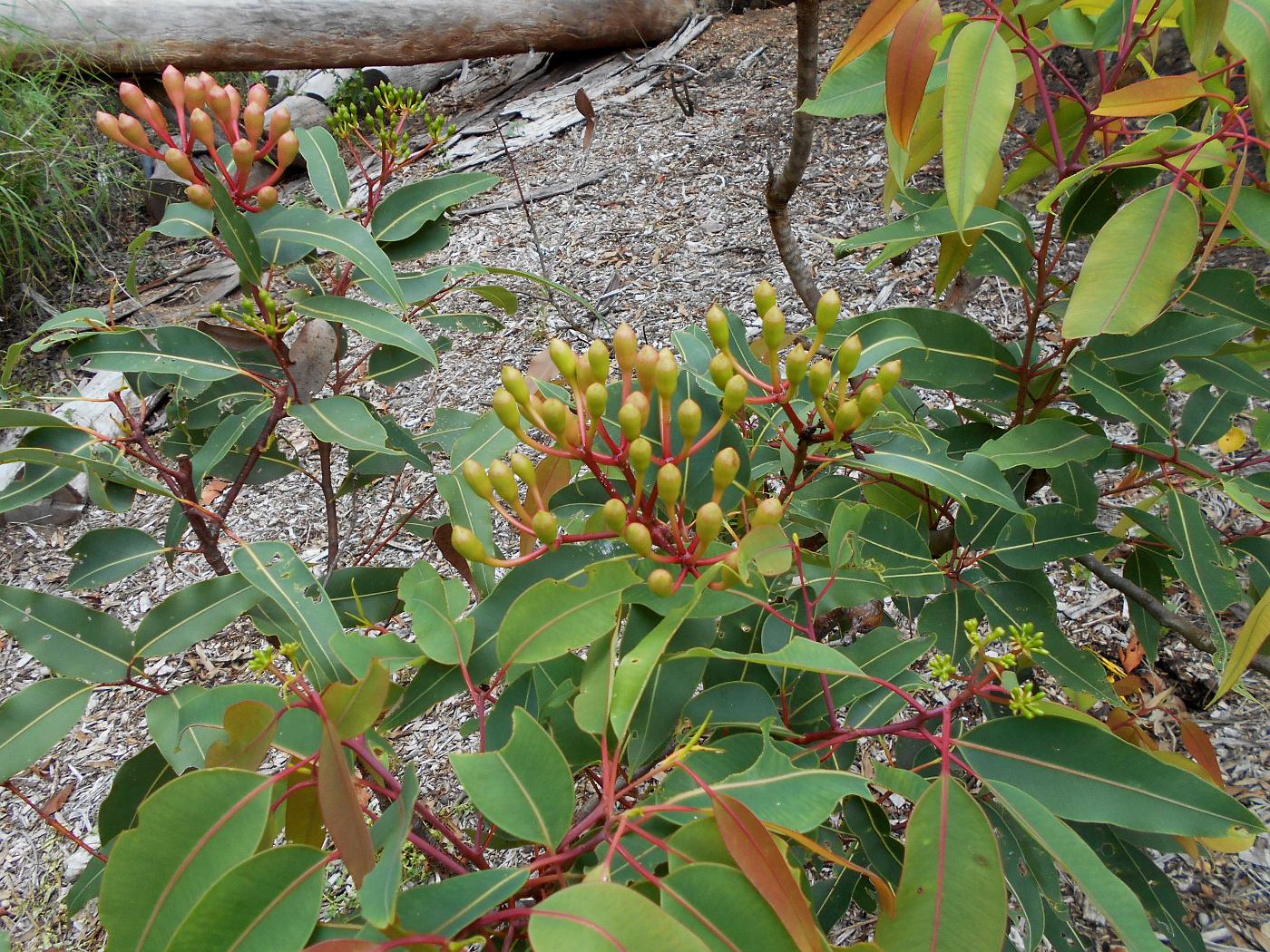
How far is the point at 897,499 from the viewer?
1072 millimetres

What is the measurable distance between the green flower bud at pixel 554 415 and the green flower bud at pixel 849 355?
0.81 feet

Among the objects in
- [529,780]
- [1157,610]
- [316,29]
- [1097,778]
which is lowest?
[1157,610]

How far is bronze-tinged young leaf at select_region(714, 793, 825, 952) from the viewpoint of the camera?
47 centimetres

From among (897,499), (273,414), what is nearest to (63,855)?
(273,414)

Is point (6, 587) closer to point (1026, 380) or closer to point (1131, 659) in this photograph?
point (1026, 380)

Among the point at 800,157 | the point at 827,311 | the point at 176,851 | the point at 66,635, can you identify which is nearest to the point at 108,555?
the point at 66,635

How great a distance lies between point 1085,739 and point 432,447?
100 cm

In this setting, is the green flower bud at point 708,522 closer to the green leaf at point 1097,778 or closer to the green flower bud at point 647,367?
the green flower bud at point 647,367

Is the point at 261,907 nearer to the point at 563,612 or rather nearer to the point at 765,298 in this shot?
the point at 563,612

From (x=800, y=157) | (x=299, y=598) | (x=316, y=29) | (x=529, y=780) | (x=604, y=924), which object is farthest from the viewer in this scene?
(x=316, y=29)

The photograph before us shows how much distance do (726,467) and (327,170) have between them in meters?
0.84

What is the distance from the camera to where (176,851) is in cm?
52

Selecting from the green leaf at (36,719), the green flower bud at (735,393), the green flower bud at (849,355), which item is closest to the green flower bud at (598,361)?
the green flower bud at (735,393)

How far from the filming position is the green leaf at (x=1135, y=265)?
66 centimetres
